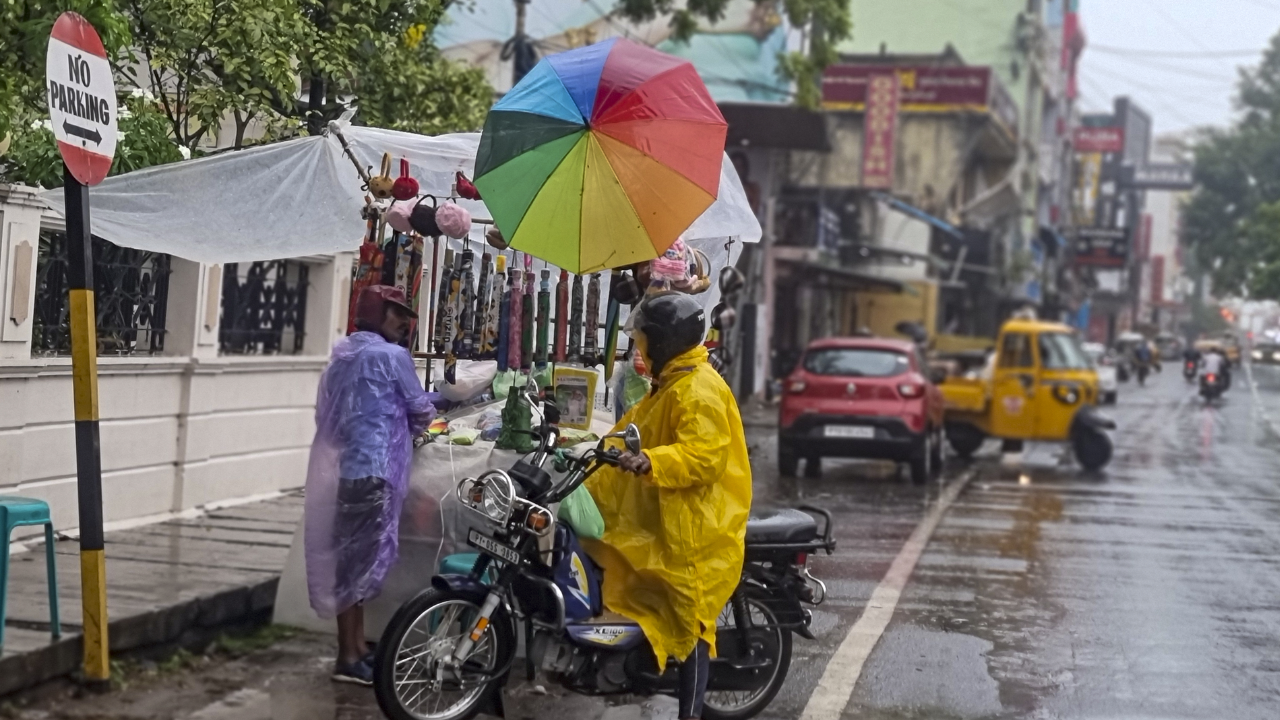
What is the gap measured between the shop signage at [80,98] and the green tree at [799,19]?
35.8 feet

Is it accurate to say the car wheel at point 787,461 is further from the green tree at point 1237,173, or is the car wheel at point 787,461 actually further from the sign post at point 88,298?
Answer: the green tree at point 1237,173

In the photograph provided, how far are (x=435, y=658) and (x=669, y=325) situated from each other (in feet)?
4.69

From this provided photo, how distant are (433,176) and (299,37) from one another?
1288 millimetres

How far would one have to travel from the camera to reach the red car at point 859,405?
A: 16.1m

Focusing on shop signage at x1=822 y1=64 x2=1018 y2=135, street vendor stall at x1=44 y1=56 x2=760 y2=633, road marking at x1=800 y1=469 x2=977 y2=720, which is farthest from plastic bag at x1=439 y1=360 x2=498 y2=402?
shop signage at x1=822 y1=64 x2=1018 y2=135

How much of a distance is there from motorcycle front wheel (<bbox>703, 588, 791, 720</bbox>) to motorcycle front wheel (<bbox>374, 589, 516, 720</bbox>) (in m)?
0.90

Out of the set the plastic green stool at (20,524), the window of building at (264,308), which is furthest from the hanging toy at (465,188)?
the window of building at (264,308)

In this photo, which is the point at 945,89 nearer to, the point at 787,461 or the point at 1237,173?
the point at 787,461

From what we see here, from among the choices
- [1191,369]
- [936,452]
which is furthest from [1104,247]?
[936,452]

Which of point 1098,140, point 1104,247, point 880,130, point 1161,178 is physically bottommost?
point 880,130

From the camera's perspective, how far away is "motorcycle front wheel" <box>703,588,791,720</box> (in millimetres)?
5898

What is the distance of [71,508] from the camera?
29.4ft

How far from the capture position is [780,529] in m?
6.06

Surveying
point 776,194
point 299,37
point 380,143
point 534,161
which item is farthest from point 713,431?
point 776,194
